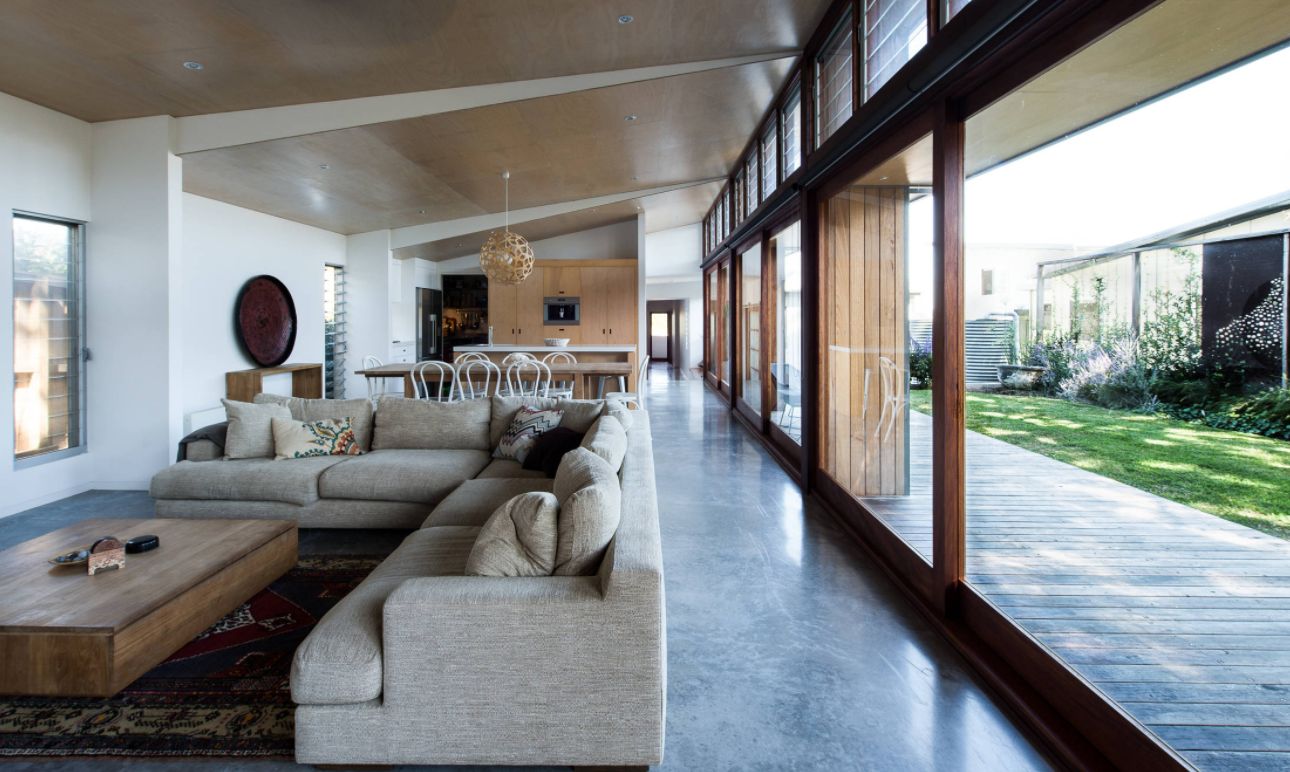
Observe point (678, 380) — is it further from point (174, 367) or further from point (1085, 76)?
point (1085, 76)

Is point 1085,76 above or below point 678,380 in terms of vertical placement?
above

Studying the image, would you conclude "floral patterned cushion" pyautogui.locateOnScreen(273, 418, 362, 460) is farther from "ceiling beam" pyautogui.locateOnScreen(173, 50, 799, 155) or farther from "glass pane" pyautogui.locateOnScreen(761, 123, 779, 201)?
"glass pane" pyautogui.locateOnScreen(761, 123, 779, 201)

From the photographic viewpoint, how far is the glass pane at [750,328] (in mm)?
7766

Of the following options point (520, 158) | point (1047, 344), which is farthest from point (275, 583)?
point (520, 158)

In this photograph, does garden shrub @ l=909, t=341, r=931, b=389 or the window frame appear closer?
garden shrub @ l=909, t=341, r=931, b=389

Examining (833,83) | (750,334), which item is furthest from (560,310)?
(833,83)

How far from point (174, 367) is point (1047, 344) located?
5.83 m

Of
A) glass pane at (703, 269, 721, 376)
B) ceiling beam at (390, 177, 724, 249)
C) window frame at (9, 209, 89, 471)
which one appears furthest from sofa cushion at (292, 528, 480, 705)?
glass pane at (703, 269, 721, 376)

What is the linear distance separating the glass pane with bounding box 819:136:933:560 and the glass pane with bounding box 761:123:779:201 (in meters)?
1.92

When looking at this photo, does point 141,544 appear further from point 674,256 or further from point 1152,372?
point 674,256

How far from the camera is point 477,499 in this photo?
335 cm

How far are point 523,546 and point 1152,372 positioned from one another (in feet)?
5.97

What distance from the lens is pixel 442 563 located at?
2.44 m

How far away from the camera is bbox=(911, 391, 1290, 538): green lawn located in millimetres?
1433
